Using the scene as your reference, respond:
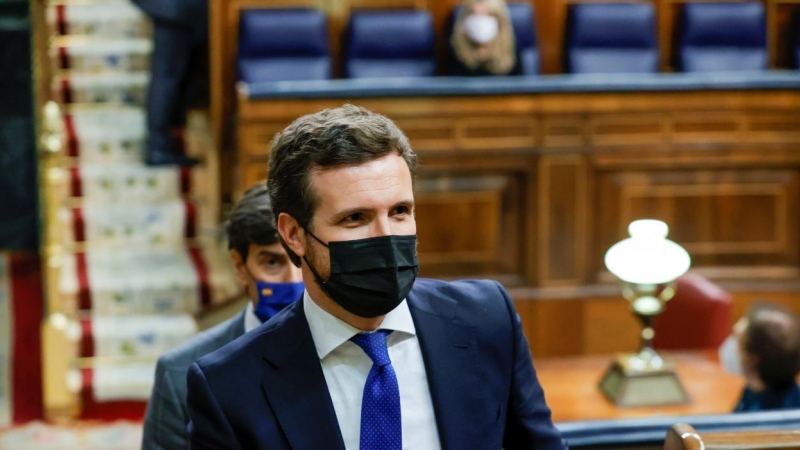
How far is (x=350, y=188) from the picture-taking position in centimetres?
130

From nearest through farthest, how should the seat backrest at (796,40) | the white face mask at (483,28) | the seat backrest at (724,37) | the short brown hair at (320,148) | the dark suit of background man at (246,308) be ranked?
the short brown hair at (320,148)
the dark suit of background man at (246,308)
the white face mask at (483,28)
the seat backrest at (724,37)
the seat backrest at (796,40)

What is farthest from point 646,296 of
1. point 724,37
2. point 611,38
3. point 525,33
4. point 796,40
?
point 796,40

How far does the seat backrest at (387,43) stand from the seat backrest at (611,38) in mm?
760

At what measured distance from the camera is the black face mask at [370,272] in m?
1.33

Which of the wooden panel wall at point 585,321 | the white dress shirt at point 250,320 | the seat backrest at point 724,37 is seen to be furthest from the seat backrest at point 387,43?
the white dress shirt at point 250,320

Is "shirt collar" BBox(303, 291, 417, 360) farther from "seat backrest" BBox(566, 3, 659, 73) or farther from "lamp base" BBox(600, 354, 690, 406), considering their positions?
"seat backrest" BBox(566, 3, 659, 73)

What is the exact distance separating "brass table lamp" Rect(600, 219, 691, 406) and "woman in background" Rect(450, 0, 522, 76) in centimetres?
216

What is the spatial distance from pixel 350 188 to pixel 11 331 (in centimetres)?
376

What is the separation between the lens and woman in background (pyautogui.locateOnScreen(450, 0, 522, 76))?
16.3 ft

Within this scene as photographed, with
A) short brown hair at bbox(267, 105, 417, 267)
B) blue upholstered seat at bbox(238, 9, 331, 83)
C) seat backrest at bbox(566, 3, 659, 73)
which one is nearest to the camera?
short brown hair at bbox(267, 105, 417, 267)

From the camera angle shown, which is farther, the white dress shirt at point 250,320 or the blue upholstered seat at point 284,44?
the blue upholstered seat at point 284,44

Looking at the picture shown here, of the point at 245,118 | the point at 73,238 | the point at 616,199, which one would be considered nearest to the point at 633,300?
the point at 616,199

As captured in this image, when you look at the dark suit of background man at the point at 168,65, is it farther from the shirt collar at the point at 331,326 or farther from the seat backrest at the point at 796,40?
the shirt collar at the point at 331,326

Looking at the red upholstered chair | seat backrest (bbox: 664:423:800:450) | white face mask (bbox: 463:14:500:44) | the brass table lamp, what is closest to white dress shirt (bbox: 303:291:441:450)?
seat backrest (bbox: 664:423:800:450)
